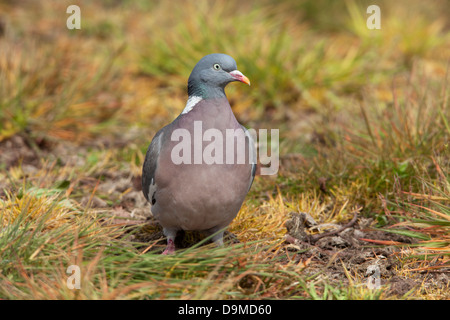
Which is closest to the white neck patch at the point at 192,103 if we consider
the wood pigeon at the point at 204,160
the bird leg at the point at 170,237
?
the wood pigeon at the point at 204,160

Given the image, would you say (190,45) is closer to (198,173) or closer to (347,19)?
(347,19)

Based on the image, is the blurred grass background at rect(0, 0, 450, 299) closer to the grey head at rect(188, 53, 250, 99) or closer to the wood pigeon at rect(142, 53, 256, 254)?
the wood pigeon at rect(142, 53, 256, 254)

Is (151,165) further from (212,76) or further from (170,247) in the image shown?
(212,76)

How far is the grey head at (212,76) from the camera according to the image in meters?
3.58

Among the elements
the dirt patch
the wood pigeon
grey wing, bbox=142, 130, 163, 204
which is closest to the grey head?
the wood pigeon

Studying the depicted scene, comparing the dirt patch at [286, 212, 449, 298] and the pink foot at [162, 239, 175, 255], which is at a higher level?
the pink foot at [162, 239, 175, 255]

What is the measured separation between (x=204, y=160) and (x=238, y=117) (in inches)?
139

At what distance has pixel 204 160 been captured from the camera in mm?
→ 3391

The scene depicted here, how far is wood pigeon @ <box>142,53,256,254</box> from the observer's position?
134 inches

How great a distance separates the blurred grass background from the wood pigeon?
321 mm

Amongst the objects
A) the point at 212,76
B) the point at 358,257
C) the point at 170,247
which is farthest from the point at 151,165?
the point at 358,257

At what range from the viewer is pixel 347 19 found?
8.95 metres

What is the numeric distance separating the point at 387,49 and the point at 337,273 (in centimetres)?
486

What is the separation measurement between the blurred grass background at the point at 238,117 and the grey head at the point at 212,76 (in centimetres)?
97
